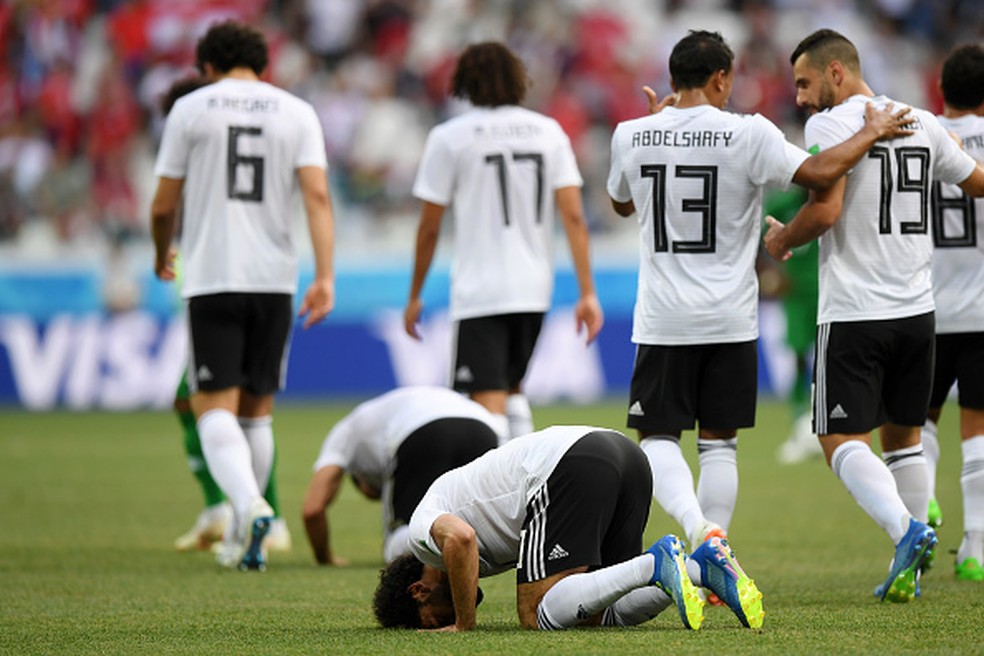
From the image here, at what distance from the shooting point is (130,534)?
9469 millimetres

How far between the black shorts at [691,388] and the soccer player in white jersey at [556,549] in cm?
85

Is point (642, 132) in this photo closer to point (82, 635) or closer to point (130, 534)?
point (82, 635)

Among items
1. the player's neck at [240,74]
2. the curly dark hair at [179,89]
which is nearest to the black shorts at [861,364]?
the player's neck at [240,74]

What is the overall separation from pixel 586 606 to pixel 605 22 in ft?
57.4

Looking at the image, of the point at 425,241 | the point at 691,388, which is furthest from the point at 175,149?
the point at 691,388

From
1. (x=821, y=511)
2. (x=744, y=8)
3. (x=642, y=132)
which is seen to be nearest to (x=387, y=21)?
(x=744, y=8)

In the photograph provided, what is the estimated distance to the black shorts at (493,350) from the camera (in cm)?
867

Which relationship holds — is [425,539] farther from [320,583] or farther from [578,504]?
[320,583]

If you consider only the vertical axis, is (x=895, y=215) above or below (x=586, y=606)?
above

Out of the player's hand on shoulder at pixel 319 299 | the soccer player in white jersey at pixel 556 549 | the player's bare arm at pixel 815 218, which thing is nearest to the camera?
the soccer player in white jersey at pixel 556 549

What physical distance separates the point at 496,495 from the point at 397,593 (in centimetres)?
48

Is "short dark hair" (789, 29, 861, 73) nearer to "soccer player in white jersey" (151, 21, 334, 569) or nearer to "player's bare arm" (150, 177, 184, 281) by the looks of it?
"soccer player in white jersey" (151, 21, 334, 569)

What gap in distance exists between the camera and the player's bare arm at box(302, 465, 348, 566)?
7902 millimetres

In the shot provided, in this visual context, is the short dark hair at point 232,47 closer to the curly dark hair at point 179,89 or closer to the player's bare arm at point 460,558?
the curly dark hair at point 179,89
